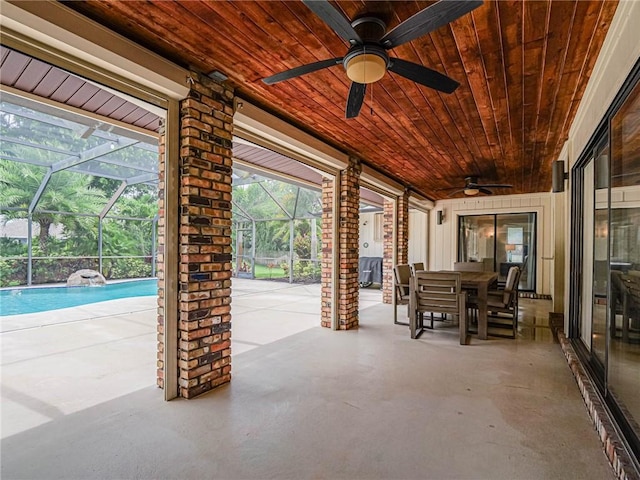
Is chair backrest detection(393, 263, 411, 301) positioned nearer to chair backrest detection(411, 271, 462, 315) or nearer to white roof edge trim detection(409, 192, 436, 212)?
chair backrest detection(411, 271, 462, 315)

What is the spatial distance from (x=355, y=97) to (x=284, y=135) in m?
1.36

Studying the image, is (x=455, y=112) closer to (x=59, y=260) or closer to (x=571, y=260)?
(x=571, y=260)

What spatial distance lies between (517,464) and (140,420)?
2.37m

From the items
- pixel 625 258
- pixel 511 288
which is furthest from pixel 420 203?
pixel 625 258

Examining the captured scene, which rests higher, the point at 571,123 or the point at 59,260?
the point at 571,123

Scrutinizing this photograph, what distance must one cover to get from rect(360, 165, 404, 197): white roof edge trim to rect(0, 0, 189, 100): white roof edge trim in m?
3.46

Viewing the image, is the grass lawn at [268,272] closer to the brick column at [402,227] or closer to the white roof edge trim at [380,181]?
the brick column at [402,227]

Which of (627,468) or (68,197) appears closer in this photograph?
(627,468)

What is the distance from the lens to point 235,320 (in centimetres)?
552

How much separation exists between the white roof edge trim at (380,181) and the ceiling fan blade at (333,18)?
11.8ft

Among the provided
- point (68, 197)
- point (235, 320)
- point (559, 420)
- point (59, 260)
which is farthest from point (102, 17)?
point (59, 260)

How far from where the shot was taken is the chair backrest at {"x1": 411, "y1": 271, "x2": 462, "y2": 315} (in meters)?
4.36

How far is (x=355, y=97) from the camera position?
8.11 ft

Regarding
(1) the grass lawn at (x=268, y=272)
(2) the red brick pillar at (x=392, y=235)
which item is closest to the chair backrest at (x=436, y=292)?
(2) the red brick pillar at (x=392, y=235)
